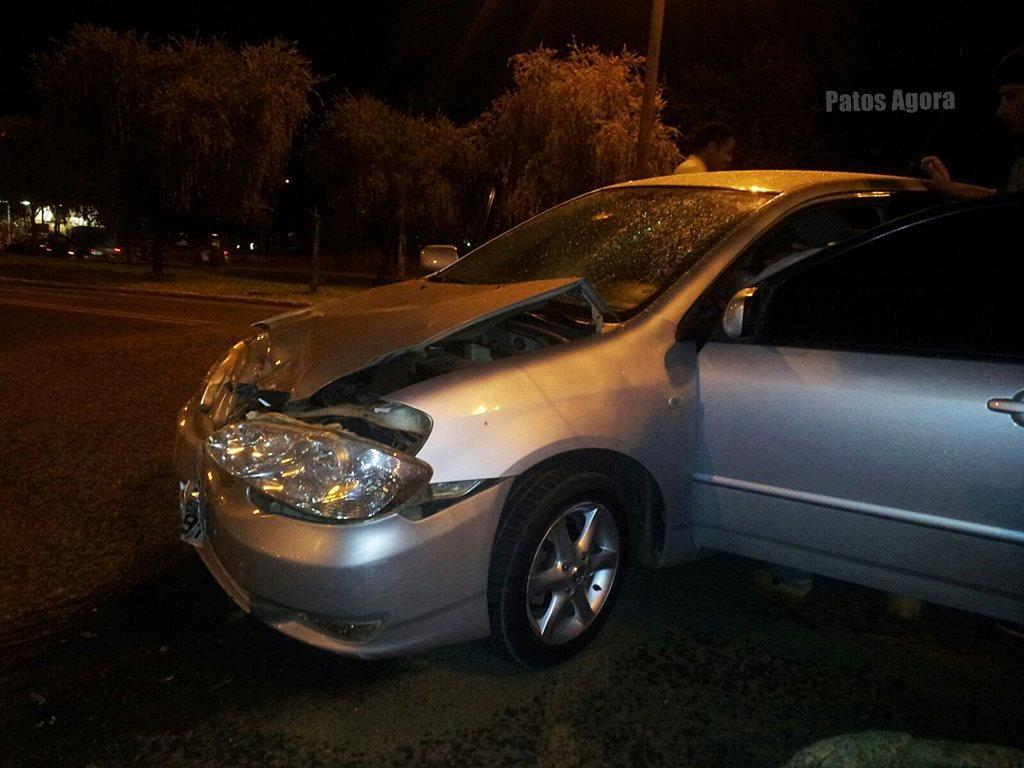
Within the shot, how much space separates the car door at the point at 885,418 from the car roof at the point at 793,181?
754 millimetres

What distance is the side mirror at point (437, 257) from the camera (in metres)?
5.17

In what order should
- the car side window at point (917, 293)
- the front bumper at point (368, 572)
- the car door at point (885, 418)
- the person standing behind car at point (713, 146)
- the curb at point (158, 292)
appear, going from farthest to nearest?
the curb at point (158, 292) → the person standing behind car at point (713, 146) → the car side window at point (917, 293) → the car door at point (885, 418) → the front bumper at point (368, 572)

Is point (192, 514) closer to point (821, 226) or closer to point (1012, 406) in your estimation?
point (1012, 406)

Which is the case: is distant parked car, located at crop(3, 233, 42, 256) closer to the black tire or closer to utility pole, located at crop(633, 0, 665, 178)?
utility pole, located at crop(633, 0, 665, 178)

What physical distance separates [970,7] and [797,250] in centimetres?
2460

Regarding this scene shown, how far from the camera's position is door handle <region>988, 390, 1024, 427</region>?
8.89 ft

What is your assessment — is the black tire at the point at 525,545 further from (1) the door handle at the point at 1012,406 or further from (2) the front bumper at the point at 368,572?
(1) the door handle at the point at 1012,406

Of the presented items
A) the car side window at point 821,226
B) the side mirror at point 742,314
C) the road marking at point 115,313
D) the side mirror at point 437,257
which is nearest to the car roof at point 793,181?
the car side window at point 821,226

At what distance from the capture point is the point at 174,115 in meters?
22.9

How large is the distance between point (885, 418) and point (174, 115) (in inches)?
915

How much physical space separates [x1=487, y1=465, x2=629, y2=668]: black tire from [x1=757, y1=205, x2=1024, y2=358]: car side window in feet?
2.83

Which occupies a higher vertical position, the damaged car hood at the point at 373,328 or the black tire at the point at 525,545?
the damaged car hood at the point at 373,328

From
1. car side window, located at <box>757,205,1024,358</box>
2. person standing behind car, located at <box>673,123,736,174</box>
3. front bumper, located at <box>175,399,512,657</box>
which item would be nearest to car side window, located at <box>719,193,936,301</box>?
car side window, located at <box>757,205,1024,358</box>

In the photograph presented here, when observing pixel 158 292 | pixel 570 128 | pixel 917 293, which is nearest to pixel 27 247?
pixel 158 292
